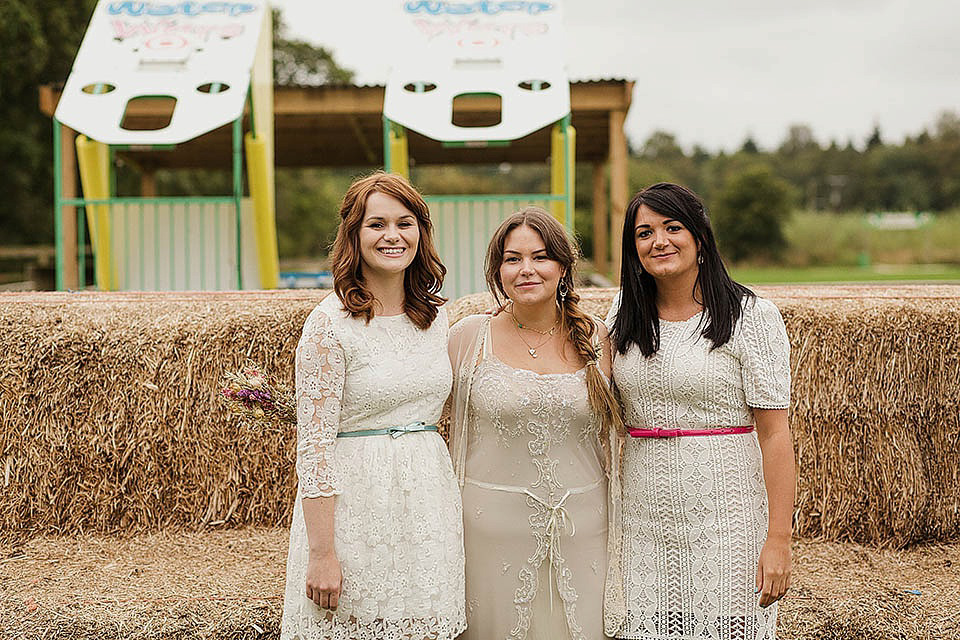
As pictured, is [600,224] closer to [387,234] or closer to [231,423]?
[231,423]

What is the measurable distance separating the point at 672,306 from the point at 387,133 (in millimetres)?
4552

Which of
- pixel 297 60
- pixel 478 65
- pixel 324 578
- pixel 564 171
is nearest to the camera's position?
pixel 324 578

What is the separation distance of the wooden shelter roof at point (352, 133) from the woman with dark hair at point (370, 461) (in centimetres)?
589

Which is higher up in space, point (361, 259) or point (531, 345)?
point (361, 259)

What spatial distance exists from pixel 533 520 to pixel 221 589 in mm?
1806

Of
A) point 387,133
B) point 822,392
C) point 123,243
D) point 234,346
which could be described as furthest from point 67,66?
point 822,392

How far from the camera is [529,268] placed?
2.52 m

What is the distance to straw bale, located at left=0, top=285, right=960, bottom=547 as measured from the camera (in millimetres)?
4094

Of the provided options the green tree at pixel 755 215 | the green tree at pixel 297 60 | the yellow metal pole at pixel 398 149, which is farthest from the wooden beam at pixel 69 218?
the green tree at pixel 755 215

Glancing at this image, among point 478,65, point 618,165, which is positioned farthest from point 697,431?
point 618,165

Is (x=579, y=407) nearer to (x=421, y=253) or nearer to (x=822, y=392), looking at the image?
(x=421, y=253)

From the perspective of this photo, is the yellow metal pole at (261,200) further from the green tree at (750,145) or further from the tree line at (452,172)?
the green tree at (750,145)

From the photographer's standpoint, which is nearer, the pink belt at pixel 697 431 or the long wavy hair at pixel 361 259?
the long wavy hair at pixel 361 259

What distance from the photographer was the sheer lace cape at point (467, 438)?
2584 mm
